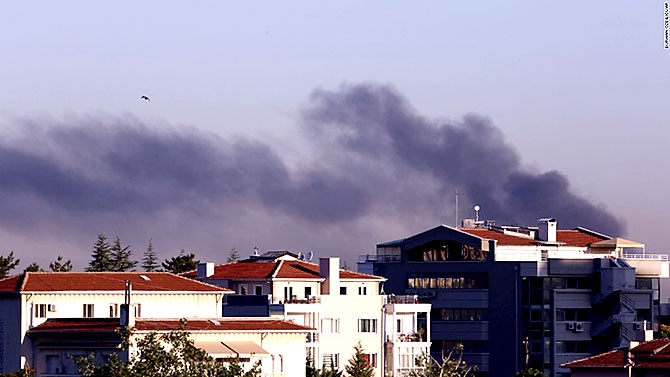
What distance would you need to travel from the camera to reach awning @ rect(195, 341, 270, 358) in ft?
329

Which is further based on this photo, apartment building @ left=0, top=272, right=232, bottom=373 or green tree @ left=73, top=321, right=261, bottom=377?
apartment building @ left=0, top=272, right=232, bottom=373

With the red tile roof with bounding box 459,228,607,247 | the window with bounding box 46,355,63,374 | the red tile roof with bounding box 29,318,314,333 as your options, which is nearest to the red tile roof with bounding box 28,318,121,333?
the red tile roof with bounding box 29,318,314,333

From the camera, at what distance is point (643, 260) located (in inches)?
6270

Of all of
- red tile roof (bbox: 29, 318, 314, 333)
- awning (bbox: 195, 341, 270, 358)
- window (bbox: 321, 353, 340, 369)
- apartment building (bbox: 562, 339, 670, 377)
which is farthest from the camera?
window (bbox: 321, 353, 340, 369)

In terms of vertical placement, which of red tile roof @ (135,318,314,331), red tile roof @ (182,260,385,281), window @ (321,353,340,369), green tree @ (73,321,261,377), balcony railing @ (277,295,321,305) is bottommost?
green tree @ (73,321,261,377)

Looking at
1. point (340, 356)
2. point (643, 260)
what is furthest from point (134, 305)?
point (643, 260)

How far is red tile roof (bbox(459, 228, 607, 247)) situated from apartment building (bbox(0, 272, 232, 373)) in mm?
49414

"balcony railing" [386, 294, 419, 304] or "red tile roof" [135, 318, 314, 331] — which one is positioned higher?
"balcony railing" [386, 294, 419, 304]

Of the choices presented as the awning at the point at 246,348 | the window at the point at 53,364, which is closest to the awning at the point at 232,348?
the awning at the point at 246,348

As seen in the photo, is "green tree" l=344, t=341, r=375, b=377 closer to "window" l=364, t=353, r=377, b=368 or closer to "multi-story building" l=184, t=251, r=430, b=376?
"window" l=364, t=353, r=377, b=368

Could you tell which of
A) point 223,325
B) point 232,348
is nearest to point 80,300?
point 223,325

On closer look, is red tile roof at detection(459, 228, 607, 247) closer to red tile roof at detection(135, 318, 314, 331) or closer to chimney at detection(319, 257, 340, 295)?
chimney at detection(319, 257, 340, 295)

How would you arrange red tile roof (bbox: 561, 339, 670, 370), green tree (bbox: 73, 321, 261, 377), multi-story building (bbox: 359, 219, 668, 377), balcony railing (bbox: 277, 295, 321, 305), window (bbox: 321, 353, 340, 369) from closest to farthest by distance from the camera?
green tree (bbox: 73, 321, 261, 377)
red tile roof (bbox: 561, 339, 670, 370)
window (bbox: 321, 353, 340, 369)
balcony railing (bbox: 277, 295, 321, 305)
multi-story building (bbox: 359, 219, 668, 377)

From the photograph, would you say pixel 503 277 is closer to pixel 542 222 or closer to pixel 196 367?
pixel 542 222
